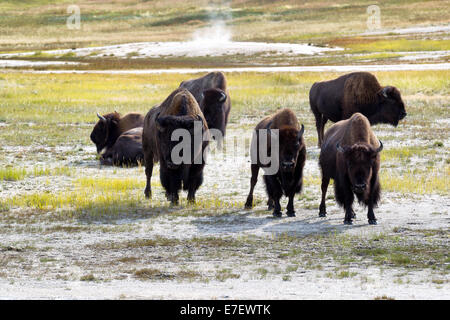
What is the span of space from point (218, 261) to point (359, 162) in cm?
249

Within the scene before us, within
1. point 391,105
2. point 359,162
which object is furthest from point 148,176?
point 391,105

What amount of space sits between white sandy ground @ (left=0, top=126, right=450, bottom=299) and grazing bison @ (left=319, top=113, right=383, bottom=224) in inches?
13.0

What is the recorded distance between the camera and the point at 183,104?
1229 centimetres

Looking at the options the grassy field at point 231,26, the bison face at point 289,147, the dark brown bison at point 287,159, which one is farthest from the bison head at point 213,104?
the grassy field at point 231,26

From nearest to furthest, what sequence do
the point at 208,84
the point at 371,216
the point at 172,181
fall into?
the point at 371,216
the point at 172,181
the point at 208,84

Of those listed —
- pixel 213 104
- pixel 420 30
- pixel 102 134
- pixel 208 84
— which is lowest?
pixel 420 30

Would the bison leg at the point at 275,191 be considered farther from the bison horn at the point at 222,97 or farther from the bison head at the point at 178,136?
the bison horn at the point at 222,97

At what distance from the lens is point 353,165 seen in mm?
10094

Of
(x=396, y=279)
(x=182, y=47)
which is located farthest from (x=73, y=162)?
(x=182, y=47)

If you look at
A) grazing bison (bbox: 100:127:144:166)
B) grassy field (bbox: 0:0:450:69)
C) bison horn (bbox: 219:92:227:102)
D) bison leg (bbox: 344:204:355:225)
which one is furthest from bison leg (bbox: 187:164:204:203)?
grassy field (bbox: 0:0:450:69)

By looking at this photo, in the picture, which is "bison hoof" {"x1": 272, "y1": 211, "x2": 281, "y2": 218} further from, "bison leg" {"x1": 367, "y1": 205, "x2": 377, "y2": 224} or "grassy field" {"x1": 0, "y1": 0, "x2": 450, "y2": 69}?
"grassy field" {"x1": 0, "y1": 0, "x2": 450, "y2": 69}

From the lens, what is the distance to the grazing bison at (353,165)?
396 inches

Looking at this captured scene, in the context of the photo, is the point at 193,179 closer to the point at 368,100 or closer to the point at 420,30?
the point at 368,100

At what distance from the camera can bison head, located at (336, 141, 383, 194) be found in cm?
999
